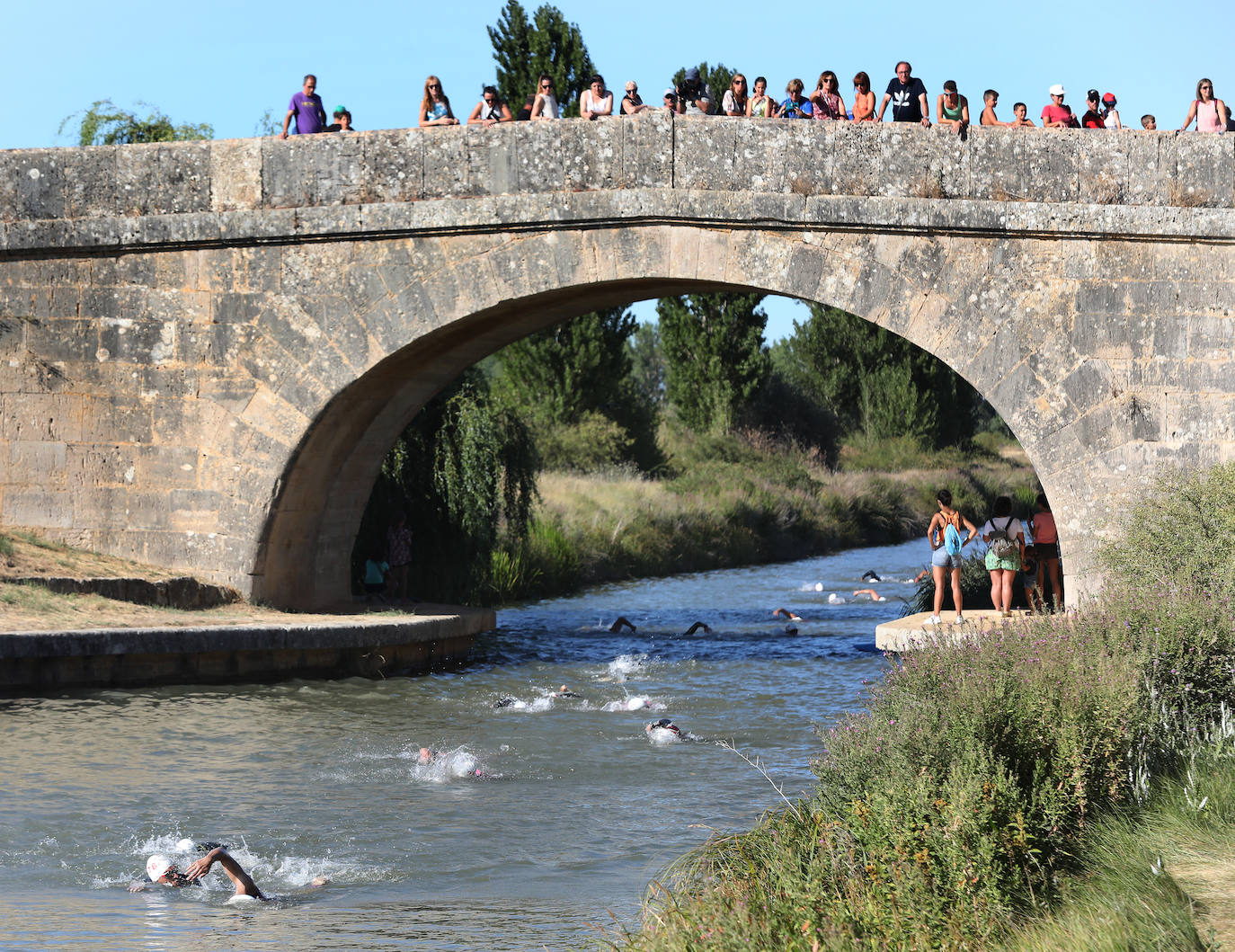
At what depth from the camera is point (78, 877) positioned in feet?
19.8

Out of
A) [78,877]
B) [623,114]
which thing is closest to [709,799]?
[78,877]

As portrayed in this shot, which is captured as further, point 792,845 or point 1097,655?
point 1097,655

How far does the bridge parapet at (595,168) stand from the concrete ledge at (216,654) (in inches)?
121

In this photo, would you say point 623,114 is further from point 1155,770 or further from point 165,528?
point 1155,770

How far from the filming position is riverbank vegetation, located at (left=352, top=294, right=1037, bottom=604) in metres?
14.4

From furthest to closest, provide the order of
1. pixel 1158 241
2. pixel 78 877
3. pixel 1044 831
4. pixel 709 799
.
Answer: pixel 1158 241 < pixel 709 799 < pixel 78 877 < pixel 1044 831

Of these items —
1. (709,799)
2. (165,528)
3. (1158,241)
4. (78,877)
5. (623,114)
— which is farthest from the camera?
(165,528)

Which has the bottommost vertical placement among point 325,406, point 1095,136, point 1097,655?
point 1097,655

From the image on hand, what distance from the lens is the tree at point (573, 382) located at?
2525 cm

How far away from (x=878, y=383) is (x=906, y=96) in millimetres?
24327

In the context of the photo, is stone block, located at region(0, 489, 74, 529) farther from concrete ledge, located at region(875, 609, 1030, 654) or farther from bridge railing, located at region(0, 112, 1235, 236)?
concrete ledge, located at region(875, 609, 1030, 654)

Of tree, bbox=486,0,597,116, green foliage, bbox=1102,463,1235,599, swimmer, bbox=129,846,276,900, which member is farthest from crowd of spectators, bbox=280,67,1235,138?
tree, bbox=486,0,597,116

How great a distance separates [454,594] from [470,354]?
3.57 metres

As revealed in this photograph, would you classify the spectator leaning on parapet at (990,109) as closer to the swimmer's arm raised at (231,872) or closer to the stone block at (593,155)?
the stone block at (593,155)
